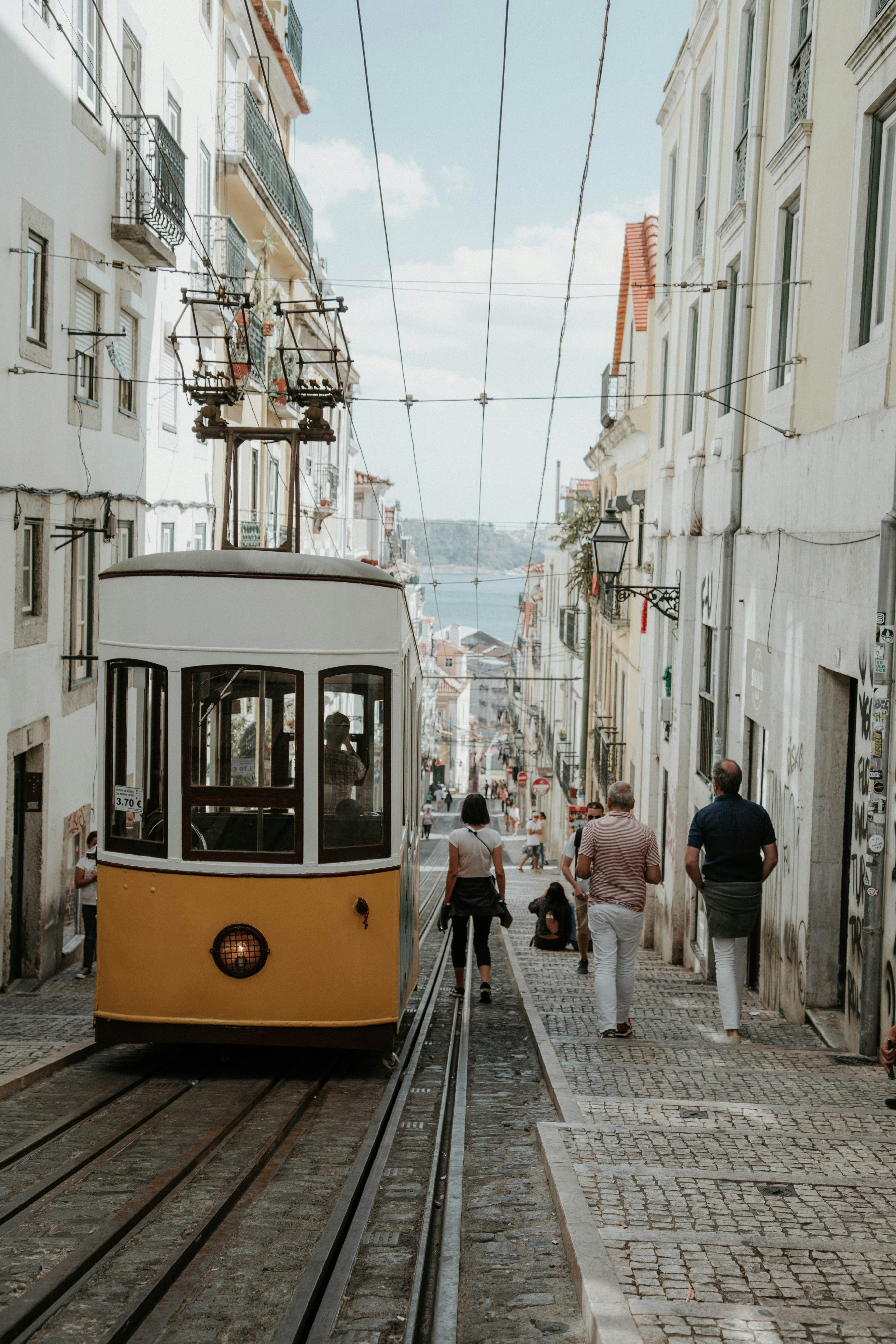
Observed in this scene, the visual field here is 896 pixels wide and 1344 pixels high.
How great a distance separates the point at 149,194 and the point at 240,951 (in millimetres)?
12108

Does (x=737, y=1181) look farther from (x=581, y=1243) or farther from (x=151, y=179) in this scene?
(x=151, y=179)

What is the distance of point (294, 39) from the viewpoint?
27.8m

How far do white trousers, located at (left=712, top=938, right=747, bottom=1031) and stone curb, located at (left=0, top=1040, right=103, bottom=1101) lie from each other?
3.63 metres

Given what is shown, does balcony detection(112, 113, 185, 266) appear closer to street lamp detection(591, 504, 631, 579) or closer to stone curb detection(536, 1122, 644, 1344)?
street lamp detection(591, 504, 631, 579)

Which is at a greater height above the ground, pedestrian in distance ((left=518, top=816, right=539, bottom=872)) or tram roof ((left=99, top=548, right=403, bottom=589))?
tram roof ((left=99, top=548, right=403, bottom=589))

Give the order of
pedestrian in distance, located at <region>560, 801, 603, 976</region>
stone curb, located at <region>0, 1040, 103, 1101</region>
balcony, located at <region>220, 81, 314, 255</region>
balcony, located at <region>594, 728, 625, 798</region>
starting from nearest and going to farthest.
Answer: stone curb, located at <region>0, 1040, 103, 1101</region>, pedestrian in distance, located at <region>560, 801, 603, 976</region>, balcony, located at <region>220, 81, 314, 255</region>, balcony, located at <region>594, 728, 625, 798</region>

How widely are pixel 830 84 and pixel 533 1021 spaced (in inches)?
268

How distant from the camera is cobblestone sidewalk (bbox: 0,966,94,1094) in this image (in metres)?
7.34

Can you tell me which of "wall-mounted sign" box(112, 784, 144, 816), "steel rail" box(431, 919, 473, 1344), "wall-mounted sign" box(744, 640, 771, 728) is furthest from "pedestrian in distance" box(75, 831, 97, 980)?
"wall-mounted sign" box(744, 640, 771, 728)

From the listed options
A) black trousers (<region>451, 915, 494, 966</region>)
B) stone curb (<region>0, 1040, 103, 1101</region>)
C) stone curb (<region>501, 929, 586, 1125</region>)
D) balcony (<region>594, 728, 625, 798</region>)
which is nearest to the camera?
stone curb (<region>501, 929, 586, 1125</region>)

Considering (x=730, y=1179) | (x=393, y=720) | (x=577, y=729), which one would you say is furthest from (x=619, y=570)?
(x=577, y=729)

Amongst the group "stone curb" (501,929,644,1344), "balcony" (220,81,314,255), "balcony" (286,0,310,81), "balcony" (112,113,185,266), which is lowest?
"stone curb" (501,929,644,1344)

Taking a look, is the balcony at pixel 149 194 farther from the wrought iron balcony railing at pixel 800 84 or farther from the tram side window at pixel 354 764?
the tram side window at pixel 354 764

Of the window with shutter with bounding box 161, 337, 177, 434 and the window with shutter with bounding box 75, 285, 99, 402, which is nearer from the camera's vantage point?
the window with shutter with bounding box 75, 285, 99, 402
